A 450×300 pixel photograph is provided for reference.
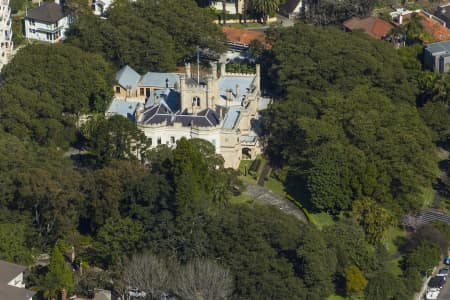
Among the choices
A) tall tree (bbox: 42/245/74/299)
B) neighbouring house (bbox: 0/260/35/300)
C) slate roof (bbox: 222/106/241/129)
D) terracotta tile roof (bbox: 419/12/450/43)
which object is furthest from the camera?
terracotta tile roof (bbox: 419/12/450/43)

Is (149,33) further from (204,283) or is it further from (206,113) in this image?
(204,283)

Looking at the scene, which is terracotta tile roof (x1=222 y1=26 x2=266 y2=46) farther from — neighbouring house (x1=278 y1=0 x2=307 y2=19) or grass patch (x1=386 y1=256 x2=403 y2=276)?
grass patch (x1=386 y1=256 x2=403 y2=276)

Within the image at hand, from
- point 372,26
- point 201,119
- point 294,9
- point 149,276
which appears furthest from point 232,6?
point 149,276

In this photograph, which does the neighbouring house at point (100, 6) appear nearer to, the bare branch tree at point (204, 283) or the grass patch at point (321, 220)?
the grass patch at point (321, 220)

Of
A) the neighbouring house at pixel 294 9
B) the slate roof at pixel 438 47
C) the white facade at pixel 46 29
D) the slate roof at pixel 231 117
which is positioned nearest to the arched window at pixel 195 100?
the slate roof at pixel 231 117

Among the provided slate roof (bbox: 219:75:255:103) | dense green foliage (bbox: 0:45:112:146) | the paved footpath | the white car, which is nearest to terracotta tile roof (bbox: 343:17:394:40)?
slate roof (bbox: 219:75:255:103)
